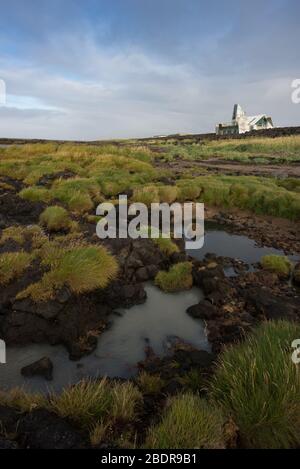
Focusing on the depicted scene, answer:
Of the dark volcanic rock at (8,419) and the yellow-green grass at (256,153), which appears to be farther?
the yellow-green grass at (256,153)

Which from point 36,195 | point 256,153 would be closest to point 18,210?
point 36,195

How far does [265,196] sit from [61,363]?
15.8 m

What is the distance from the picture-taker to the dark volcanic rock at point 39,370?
644cm

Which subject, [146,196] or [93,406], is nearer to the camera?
[93,406]

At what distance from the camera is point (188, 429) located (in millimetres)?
3787

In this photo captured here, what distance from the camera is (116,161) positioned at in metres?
29.6

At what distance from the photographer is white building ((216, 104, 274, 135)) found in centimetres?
9147

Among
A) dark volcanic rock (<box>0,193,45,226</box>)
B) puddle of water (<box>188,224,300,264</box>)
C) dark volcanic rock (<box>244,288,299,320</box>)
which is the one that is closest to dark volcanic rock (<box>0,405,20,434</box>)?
dark volcanic rock (<box>244,288,299,320</box>)

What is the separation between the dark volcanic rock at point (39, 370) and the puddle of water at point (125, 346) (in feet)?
0.34

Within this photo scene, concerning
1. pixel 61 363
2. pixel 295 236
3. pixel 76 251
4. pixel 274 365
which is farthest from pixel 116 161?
pixel 274 365

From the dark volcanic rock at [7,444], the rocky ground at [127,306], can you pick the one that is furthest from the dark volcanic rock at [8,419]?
the dark volcanic rock at [7,444]

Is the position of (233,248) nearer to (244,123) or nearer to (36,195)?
(36,195)

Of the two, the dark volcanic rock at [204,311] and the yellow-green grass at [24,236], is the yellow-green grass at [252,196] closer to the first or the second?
the dark volcanic rock at [204,311]

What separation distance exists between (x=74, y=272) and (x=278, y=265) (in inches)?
274
